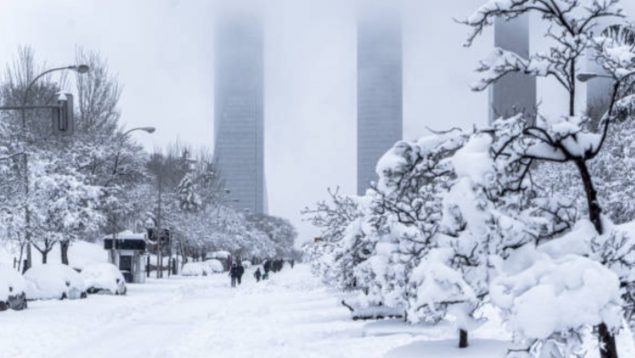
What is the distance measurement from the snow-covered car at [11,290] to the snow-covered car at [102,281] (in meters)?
9.69

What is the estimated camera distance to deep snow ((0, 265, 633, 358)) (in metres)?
15.2

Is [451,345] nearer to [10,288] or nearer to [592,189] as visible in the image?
[592,189]

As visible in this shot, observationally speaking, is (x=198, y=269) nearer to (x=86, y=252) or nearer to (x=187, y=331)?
(x=86, y=252)

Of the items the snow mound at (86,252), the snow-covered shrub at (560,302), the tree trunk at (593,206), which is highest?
the tree trunk at (593,206)

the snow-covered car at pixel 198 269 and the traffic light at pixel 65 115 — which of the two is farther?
the snow-covered car at pixel 198 269

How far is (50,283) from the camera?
110 feet

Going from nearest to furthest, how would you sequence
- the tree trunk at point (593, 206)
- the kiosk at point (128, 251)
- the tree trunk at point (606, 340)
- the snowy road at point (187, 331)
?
the tree trunk at point (606, 340), the tree trunk at point (593, 206), the snowy road at point (187, 331), the kiosk at point (128, 251)

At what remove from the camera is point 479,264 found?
24.2ft

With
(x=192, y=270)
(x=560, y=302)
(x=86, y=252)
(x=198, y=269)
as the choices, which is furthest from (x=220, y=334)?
(x=198, y=269)

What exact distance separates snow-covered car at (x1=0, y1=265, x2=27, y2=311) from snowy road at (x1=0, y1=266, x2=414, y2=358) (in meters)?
0.52

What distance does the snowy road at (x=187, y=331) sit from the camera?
52.9 ft

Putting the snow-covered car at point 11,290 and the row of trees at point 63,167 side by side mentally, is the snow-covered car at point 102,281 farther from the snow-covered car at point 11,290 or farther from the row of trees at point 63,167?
the snow-covered car at point 11,290

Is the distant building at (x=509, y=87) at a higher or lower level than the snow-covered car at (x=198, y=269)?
higher

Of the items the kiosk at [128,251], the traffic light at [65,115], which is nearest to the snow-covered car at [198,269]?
the kiosk at [128,251]
